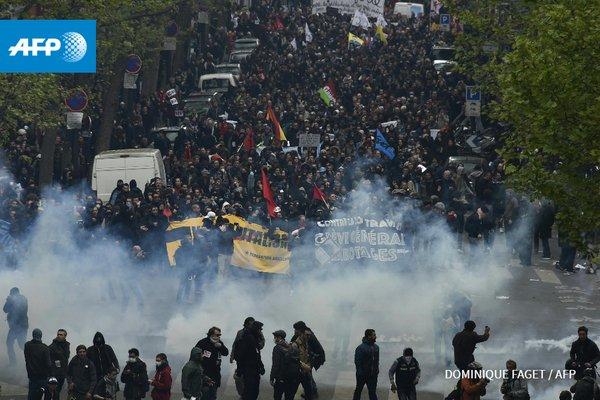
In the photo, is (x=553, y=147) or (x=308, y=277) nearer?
(x=553, y=147)

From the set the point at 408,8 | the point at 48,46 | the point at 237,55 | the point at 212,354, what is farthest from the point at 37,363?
the point at 408,8

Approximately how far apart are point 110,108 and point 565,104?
2394 cm

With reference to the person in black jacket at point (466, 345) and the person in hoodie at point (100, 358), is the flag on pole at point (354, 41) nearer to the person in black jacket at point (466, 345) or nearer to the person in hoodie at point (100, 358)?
the person in black jacket at point (466, 345)

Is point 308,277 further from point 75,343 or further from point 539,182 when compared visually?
point 539,182

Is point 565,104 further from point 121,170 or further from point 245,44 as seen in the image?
point 245,44

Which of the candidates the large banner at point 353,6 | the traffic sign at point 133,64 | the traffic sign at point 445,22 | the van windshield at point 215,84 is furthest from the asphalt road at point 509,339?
the large banner at point 353,6

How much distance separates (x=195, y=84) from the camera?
53.3 meters

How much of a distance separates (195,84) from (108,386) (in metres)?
33.4

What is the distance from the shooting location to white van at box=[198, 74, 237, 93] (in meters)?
51.2

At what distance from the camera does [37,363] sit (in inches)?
842

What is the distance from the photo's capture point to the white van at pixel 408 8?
2557 inches

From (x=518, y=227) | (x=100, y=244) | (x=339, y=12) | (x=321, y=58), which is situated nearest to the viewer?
(x=100, y=244)

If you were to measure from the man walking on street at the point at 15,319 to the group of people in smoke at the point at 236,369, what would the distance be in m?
2.24

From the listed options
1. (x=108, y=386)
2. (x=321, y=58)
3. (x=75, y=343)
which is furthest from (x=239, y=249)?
(x=321, y=58)
